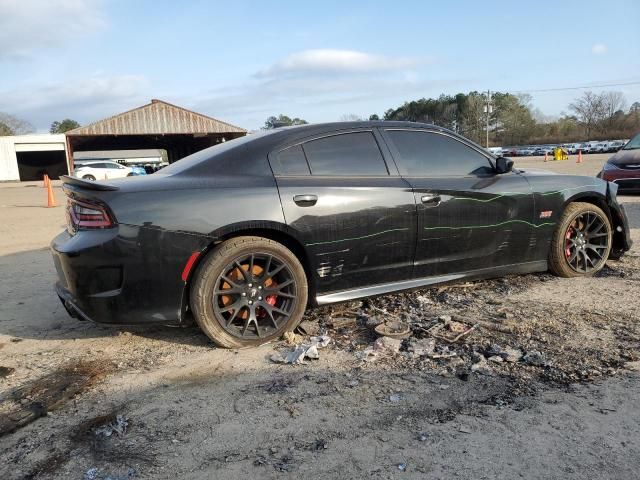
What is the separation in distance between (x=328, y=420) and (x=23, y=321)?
9.97ft

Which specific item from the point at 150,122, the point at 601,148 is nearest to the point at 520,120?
the point at 601,148

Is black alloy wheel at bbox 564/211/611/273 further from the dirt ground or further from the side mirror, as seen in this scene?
the side mirror

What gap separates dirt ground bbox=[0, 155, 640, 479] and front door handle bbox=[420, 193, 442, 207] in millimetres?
846

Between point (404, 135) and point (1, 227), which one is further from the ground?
point (404, 135)

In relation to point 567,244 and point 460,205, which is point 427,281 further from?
point 567,244

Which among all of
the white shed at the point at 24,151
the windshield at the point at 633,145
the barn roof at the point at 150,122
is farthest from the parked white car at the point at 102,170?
the windshield at the point at 633,145

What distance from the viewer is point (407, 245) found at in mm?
3852

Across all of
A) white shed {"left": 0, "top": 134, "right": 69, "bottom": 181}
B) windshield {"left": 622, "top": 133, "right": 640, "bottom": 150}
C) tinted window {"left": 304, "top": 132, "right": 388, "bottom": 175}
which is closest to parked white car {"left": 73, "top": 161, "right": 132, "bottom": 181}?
white shed {"left": 0, "top": 134, "right": 69, "bottom": 181}

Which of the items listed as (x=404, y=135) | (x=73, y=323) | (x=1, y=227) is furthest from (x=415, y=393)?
(x=1, y=227)

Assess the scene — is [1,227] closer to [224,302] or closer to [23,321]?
[23,321]

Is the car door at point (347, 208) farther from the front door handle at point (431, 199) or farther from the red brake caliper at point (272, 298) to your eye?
the red brake caliper at point (272, 298)

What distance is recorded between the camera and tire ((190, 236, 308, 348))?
10.9ft

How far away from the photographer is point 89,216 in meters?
3.21

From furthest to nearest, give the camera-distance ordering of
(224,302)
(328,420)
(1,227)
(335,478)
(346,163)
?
(1,227), (346,163), (224,302), (328,420), (335,478)
